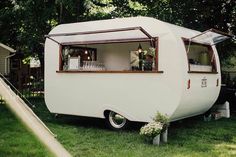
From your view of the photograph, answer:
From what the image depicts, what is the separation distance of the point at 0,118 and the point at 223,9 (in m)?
9.59

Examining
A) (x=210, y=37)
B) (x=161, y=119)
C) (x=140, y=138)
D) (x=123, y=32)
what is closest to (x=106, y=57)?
(x=123, y=32)

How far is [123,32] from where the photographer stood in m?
9.70

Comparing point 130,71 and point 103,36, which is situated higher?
point 103,36

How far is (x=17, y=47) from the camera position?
1366 inches

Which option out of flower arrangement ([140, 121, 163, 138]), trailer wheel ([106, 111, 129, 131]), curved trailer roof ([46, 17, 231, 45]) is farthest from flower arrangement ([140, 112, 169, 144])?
curved trailer roof ([46, 17, 231, 45])

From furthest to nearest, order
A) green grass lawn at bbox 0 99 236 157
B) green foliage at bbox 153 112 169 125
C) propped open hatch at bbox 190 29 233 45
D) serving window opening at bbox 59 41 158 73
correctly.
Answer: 1. serving window opening at bbox 59 41 158 73
2. propped open hatch at bbox 190 29 233 45
3. green foliage at bbox 153 112 169 125
4. green grass lawn at bbox 0 99 236 157

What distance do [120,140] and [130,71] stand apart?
1.77 metres

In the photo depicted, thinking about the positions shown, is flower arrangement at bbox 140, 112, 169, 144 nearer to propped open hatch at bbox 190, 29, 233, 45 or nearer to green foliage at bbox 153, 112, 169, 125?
green foliage at bbox 153, 112, 169, 125

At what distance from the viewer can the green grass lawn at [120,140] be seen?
23.7 ft

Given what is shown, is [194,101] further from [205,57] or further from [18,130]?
[18,130]

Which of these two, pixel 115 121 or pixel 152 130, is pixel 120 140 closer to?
pixel 152 130

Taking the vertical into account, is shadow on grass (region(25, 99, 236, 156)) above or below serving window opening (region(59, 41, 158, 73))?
below

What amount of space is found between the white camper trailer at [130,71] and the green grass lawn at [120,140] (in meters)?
0.47

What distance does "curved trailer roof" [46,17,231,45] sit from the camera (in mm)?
9016
